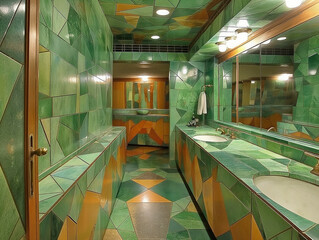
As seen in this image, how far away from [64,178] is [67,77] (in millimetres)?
748

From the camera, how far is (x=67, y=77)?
4.93 feet

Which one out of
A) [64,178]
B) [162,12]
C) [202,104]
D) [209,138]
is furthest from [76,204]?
[202,104]

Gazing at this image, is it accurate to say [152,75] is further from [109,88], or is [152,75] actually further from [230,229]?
[230,229]

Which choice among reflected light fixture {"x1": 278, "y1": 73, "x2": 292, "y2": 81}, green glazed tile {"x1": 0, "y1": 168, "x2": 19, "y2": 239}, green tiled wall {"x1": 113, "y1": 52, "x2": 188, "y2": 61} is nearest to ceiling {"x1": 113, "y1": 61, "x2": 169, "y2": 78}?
green tiled wall {"x1": 113, "y1": 52, "x2": 188, "y2": 61}

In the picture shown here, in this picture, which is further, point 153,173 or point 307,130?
point 153,173

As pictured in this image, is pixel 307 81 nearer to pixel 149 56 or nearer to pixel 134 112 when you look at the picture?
pixel 149 56

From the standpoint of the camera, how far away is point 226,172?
1.45 metres

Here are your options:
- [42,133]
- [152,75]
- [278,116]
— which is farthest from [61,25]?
[152,75]

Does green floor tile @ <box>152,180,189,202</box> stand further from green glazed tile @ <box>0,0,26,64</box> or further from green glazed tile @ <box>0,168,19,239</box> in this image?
green glazed tile @ <box>0,0,26,64</box>

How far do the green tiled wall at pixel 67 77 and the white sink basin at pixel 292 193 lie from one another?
1318 mm

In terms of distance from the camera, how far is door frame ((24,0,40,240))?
64 centimetres

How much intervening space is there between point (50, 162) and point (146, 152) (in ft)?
14.0

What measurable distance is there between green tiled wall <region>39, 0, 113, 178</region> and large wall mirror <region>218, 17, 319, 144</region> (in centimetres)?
182

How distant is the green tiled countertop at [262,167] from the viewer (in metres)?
0.77
